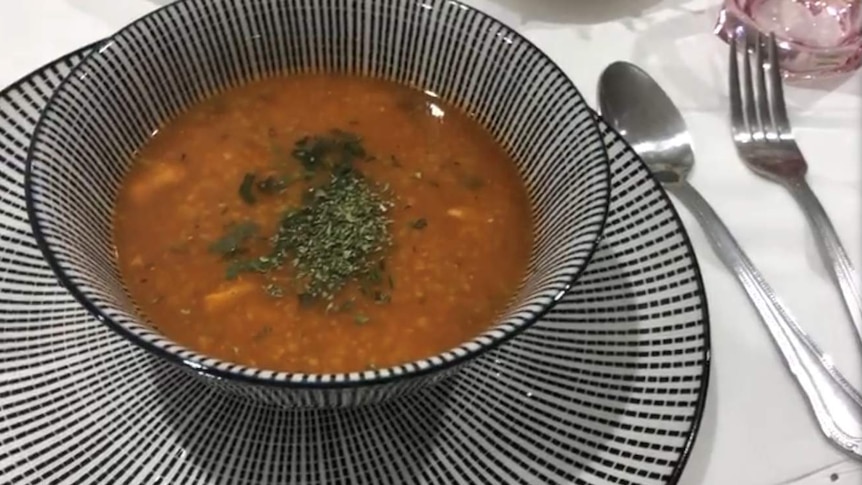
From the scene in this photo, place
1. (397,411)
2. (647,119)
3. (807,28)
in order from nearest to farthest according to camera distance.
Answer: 1. (397,411)
2. (647,119)
3. (807,28)

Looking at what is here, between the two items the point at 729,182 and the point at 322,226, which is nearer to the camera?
the point at 322,226

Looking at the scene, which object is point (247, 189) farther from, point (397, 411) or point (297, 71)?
point (397, 411)

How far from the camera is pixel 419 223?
1150 mm

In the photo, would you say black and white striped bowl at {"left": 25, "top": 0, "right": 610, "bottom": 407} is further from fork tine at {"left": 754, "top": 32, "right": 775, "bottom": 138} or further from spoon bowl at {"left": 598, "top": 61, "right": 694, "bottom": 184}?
fork tine at {"left": 754, "top": 32, "right": 775, "bottom": 138}

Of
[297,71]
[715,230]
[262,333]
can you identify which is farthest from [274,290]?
[715,230]

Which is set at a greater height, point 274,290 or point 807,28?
point 807,28

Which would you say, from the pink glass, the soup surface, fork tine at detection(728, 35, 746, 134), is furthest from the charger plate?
the pink glass

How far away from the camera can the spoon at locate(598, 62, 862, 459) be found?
3.65 feet

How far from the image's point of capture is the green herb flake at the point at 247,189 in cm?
116

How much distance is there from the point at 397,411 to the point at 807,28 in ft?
3.46

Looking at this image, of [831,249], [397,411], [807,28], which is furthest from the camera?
[807,28]

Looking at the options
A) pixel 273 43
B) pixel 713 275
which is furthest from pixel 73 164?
pixel 713 275

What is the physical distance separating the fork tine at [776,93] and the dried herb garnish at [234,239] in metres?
0.82

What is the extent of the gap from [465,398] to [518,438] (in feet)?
0.25
